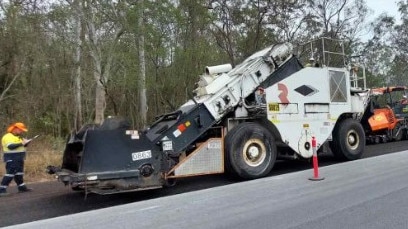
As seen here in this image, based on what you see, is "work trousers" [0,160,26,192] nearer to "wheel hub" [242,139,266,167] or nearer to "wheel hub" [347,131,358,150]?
"wheel hub" [242,139,266,167]

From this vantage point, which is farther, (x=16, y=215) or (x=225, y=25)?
(x=225, y=25)

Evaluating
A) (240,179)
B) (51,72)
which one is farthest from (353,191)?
(51,72)

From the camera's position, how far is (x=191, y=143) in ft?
29.2

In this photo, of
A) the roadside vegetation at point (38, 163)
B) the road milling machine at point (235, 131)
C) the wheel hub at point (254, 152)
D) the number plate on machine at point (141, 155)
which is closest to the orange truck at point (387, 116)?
the road milling machine at point (235, 131)

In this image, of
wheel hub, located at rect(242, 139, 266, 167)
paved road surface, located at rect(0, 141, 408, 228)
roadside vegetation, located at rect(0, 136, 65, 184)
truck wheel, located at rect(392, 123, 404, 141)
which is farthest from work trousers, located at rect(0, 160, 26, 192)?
truck wheel, located at rect(392, 123, 404, 141)

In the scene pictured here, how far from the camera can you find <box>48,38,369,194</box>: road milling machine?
25.3ft

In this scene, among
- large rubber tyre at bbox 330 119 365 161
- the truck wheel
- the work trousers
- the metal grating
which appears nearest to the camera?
the metal grating

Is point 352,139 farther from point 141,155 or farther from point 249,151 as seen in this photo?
point 141,155

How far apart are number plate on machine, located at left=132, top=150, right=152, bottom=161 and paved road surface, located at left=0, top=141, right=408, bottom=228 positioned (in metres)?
0.72

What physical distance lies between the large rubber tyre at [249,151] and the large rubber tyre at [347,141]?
2168 mm

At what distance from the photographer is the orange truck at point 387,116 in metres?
15.8

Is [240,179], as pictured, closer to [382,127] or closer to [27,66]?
[382,127]

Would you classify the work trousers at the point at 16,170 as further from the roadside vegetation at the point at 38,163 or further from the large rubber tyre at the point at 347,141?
the large rubber tyre at the point at 347,141

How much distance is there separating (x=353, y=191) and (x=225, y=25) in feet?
66.0
